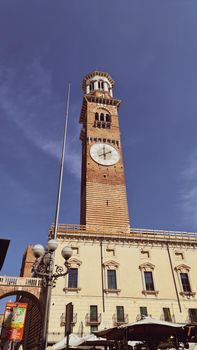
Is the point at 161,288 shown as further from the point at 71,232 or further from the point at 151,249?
the point at 71,232

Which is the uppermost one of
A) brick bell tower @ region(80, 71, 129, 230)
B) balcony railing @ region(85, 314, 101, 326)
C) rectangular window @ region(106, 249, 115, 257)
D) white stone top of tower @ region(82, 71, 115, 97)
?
white stone top of tower @ region(82, 71, 115, 97)

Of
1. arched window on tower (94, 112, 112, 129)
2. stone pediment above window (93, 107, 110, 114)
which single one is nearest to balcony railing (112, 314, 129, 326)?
arched window on tower (94, 112, 112, 129)

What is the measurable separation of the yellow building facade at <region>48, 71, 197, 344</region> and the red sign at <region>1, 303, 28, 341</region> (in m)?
2.48

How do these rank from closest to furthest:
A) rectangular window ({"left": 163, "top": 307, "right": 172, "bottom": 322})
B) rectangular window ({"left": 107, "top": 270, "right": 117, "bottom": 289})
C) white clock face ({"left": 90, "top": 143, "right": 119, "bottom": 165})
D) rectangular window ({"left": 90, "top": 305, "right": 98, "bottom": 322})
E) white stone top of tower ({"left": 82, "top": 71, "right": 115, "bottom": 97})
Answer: rectangular window ({"left": 90, "top": 305, "right": 98, "bottom": 322}), rectangular window ({"left": 163, "top": 307, "right": 172, "bottom": 322}), rectangular window ({"left": 107, "top": 270, "right": 117, "bottom": 289}), white clock face ({"left": 90, "top": 143, "right": 119, "bottom": 165}), white stone top of tower ({"left": 82, "top": 71, "right": 115, "bottom": 97})

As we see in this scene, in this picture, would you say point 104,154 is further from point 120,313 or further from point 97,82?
point 120,313

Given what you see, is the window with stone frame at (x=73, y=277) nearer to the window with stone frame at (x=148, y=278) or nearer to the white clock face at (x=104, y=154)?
the window with stone frame at (x=148, y=278)

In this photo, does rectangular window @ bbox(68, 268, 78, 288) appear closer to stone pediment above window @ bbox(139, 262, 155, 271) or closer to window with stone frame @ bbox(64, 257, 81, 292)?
window with stone frame @ bbox(64, 257, 81, 292)

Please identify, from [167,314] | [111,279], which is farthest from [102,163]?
[167,314]

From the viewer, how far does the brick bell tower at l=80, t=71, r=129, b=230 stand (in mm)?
32906

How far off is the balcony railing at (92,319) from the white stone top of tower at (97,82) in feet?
119

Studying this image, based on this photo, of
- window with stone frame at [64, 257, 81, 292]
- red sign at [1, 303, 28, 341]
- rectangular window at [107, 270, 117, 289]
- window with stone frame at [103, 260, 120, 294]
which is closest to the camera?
red sign at [1, 303, 28, 341]

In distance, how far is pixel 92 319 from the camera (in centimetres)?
2294

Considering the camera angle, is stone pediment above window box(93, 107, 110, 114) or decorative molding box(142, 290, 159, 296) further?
stone pediment above window box(93, 107, 110, 114)

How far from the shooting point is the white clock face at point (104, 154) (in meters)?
37.6
